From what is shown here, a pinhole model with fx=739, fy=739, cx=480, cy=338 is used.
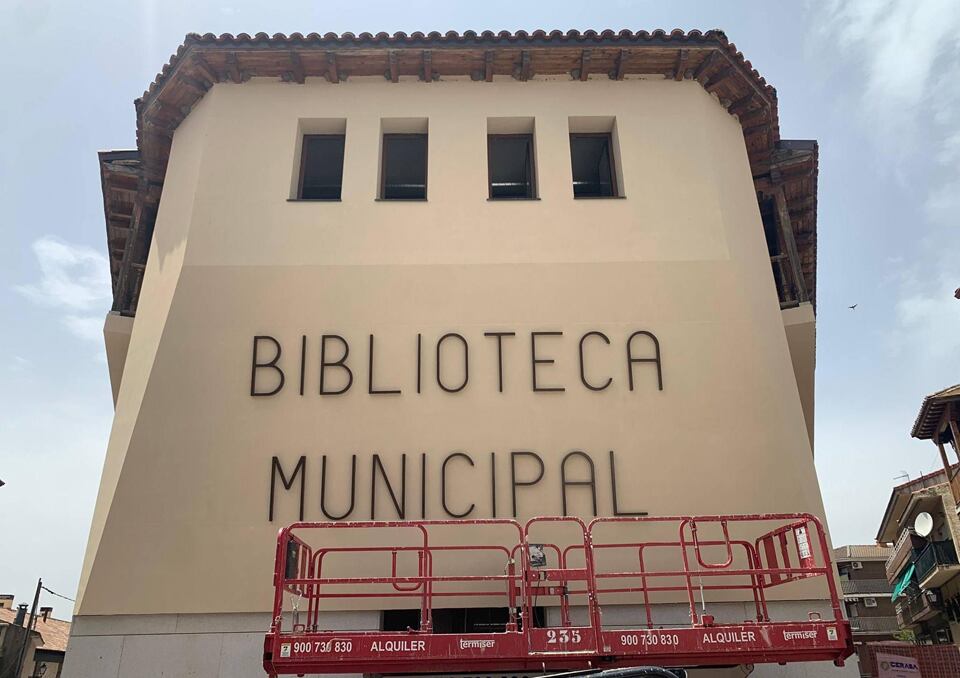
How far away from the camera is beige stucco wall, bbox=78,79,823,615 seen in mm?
9070

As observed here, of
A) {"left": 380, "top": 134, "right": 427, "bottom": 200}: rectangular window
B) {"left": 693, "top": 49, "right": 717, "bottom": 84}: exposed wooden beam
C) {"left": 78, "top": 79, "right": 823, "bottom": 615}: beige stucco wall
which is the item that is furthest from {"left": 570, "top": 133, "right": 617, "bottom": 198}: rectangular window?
{"left": 380, "top": 134, "right": 427, "bottom": 200}: rectangular window

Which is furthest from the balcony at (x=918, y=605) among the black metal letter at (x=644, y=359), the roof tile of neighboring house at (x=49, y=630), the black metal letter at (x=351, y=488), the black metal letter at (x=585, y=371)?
the roof tile of neighboring house at (x=49, y=630)

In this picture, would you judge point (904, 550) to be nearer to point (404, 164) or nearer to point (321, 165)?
point (404, 164)

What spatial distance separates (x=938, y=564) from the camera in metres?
30.2

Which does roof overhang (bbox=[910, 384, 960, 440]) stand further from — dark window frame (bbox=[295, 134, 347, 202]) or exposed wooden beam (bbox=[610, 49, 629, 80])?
dark window frame (bbox=[295, 134, 347, 202])

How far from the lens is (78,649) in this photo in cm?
831

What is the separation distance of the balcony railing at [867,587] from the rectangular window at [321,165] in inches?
2260

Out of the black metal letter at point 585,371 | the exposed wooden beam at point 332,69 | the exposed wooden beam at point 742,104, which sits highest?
the exposed wooden beam at point 332,69

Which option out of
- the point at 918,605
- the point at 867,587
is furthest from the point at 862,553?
the point at 918,605

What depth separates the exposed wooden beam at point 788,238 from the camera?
12219 mm

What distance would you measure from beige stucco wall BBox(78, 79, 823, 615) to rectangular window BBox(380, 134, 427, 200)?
17.2 inches

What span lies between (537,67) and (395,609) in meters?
8.34

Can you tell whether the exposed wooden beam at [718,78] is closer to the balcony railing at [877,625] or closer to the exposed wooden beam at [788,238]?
→ the exposed wooden beam at [788,238]

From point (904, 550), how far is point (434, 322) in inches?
1531
